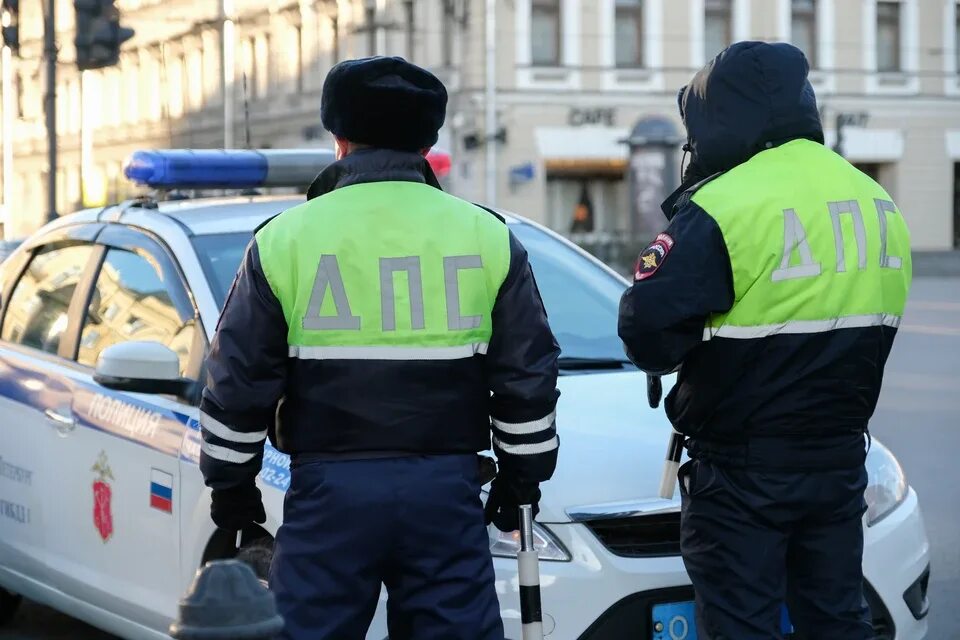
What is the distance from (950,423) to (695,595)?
27.5ft

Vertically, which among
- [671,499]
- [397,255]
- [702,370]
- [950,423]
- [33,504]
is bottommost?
[950,423]

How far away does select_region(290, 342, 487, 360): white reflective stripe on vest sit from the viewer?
10.4 ft

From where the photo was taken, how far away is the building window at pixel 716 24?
42062 mm

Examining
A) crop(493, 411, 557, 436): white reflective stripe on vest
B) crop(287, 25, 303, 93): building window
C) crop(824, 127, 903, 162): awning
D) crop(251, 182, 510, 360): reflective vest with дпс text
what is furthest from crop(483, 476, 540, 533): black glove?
crop(287, 25, 303, 93): building window

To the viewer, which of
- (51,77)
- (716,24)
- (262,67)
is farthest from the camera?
(262,67)

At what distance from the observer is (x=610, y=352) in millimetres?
5070

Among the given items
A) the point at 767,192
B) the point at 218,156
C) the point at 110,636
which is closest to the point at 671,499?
the point at 767,192

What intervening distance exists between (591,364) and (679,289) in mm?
1428

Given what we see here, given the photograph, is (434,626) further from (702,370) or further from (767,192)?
(767,192)

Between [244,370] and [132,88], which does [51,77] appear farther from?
[132,88]

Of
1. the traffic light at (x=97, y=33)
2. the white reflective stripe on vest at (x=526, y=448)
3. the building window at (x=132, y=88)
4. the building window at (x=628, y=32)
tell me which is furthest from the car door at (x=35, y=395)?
the building window at (x=132, y=88)

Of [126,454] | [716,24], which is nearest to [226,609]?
[126,454]

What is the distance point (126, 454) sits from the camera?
4801 millimetres

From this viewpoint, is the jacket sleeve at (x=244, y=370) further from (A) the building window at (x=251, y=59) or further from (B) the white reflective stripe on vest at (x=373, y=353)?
(A) the building window at (x=251, y=59)
